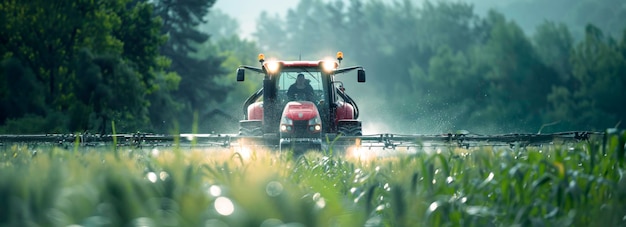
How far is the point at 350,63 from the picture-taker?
116 metres

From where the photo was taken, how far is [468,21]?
326 ft

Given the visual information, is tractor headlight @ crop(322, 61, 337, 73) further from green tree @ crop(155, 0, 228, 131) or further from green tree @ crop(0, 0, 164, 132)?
green tree @ crop(155, 0, 228, 131)

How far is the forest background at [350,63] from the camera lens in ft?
133

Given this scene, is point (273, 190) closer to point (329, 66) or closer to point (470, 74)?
point (329, 66)

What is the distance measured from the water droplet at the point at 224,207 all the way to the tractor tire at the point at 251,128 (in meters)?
15.7

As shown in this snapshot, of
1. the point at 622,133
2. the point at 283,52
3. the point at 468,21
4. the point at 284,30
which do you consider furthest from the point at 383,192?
the point at 284,30

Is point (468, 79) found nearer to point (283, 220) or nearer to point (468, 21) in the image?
point (468, 21)

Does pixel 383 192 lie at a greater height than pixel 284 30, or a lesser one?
lesser

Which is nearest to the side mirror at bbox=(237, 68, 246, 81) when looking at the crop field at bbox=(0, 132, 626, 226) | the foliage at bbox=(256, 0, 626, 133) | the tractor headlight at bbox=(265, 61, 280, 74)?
the tractor headlight at bbox=(265, 61, 280, 74)

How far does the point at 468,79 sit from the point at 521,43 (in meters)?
6.64

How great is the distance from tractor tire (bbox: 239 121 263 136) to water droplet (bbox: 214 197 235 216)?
51.5ft

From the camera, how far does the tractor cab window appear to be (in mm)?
18938

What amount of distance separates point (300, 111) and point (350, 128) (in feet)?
5.53

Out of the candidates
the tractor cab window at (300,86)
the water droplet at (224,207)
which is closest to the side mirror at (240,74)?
the tractor cab window at (300,86)
